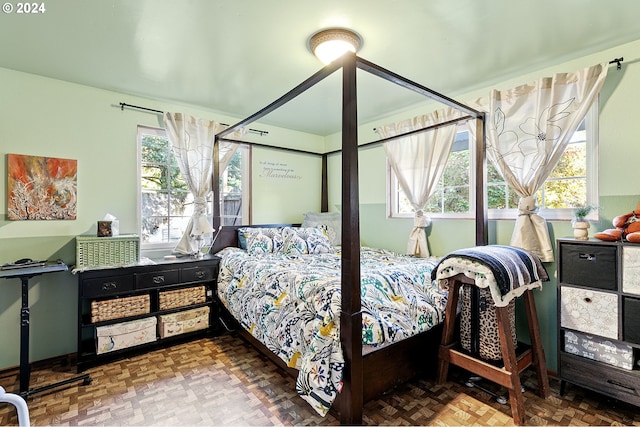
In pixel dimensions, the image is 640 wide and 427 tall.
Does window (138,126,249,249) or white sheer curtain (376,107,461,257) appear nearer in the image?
white sheer curtain (376,107,461,257)

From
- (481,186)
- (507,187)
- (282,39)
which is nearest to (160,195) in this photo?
(282,39)

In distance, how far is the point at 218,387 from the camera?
7.02ft

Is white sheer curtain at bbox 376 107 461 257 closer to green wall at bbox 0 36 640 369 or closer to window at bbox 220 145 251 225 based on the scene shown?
green wall at bbox 0 36 640 369

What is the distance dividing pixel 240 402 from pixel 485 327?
1.68 metres

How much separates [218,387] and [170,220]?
184cm

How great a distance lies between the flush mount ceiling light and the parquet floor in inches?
88.7

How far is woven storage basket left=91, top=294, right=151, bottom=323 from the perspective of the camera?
2453mm

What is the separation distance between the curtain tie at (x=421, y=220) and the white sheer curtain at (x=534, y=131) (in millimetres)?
804

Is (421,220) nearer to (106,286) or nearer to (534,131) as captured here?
(534,131)

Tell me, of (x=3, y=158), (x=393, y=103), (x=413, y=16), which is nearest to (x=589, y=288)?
(x=413, y=16)

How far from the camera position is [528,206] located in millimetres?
2355

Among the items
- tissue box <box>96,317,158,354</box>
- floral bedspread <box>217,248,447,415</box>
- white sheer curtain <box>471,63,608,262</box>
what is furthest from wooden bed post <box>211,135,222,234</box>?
white sheer curtain <box>471,63,608,262</box>

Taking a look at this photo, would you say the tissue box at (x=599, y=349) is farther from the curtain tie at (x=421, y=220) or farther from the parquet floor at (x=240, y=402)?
the curtain tie at (x=421, y=220)

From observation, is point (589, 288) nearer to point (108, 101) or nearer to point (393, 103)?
point (393, 103)
